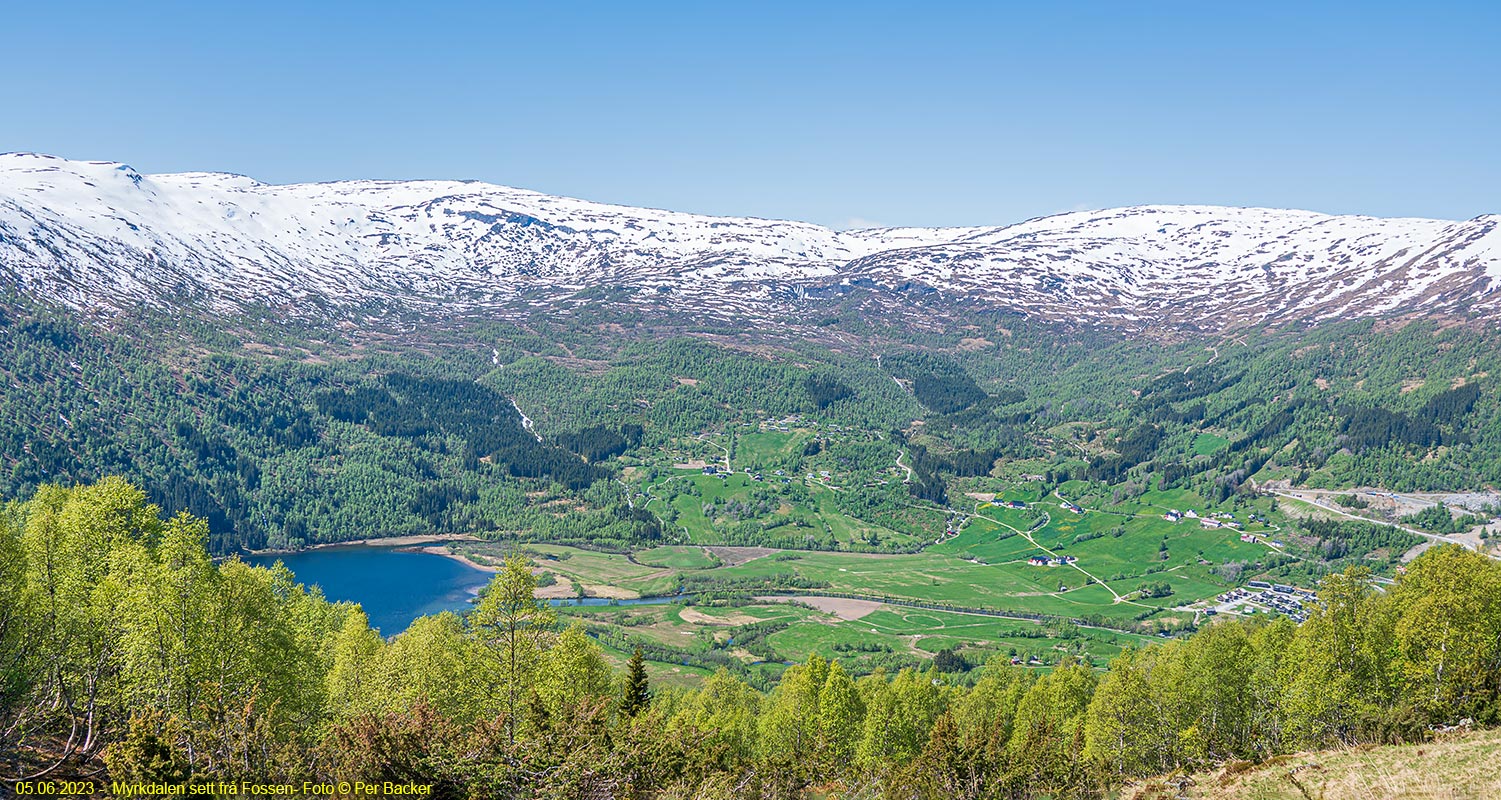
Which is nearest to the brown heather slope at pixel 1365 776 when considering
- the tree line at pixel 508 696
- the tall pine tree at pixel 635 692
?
the tree line at pixel 508 696

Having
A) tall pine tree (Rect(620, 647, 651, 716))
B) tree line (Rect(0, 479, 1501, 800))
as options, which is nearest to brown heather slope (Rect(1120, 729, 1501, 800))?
tree line (Rect(0, 479, 1501, 800))

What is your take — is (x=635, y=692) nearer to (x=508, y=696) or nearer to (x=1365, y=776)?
(x=508, y=696)

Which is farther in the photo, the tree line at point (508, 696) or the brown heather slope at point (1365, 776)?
the tree line at point (508, 696)

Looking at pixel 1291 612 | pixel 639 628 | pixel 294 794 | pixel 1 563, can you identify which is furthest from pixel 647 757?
pixel 1291 612

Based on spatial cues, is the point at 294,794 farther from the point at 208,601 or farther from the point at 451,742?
the point at 208,601

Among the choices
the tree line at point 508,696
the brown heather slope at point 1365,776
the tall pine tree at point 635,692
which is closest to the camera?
the brown heather slope at point 1365,776

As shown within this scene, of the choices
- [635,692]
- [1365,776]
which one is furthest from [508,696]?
[1365,776]

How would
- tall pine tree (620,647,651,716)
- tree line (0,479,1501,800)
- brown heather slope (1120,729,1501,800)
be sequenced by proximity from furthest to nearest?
tall pine tree (620,647,651,716), tree line (0,479,1501,800), brown heather slope (1120,729,1501,800)

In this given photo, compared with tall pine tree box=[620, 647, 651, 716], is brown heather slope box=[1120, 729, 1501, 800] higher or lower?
higher

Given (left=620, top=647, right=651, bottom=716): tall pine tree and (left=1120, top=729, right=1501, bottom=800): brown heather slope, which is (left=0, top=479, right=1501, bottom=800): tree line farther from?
(left=1120, top=729, right=1501, bottom=800): brown heather slope

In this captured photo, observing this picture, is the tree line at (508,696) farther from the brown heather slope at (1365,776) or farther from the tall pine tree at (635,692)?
the brown heather slope at (1365,776)

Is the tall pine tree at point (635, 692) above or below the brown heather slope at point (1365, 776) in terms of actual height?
below

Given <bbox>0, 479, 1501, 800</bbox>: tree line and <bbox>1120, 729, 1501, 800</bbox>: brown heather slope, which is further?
<bbox>0, 479, 1501, 800</bbox>: tree line

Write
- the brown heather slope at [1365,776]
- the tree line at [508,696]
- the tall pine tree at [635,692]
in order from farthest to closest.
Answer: the tall pine tree at [635,692]
the tree line at [508,696]
the brown heather slope at [1365,776]
